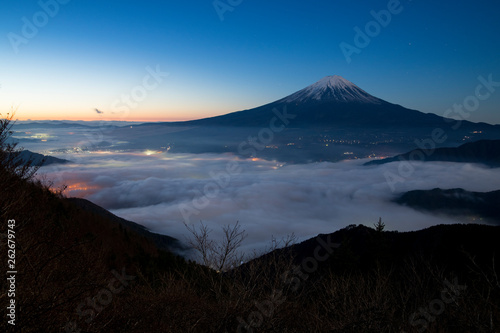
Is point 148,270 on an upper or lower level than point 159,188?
upper

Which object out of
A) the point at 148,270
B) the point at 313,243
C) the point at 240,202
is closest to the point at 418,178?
the point at 240,202

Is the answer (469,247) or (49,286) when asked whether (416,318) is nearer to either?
(49,286)

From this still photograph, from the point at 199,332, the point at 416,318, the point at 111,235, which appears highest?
the point at 199,332

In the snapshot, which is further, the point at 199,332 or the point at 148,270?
the point at 148,270

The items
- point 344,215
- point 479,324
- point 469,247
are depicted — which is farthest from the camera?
point 344,215

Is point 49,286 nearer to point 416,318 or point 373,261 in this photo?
point 416,318

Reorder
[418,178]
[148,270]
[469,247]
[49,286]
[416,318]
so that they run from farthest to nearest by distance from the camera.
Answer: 1. [418,178]
2. [469,247]
3. [148,270]
4. [416,318]
5. [49,286]
